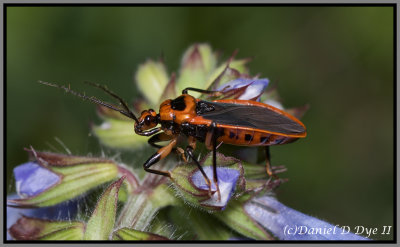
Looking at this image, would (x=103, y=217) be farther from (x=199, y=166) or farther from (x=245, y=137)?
(x=245, y=137)

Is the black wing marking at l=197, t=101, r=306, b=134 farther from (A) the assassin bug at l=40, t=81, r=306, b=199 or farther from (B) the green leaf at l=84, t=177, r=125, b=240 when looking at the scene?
(B) the green leaf at l=84, t=177, r=125, b=240

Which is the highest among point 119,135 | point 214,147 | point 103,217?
point 119,135

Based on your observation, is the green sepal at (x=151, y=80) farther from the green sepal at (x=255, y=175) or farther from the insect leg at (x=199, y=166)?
the green sepal at (x=255, y=175)

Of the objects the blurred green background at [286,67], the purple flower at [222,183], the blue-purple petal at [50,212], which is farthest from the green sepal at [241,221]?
the blurred green background at [286,67]

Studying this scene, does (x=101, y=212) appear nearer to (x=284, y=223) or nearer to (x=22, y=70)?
(x=284, y=223)

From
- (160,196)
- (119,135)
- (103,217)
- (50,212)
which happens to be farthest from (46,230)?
(119,135)

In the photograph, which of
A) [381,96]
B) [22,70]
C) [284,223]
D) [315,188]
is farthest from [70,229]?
[381,96]
